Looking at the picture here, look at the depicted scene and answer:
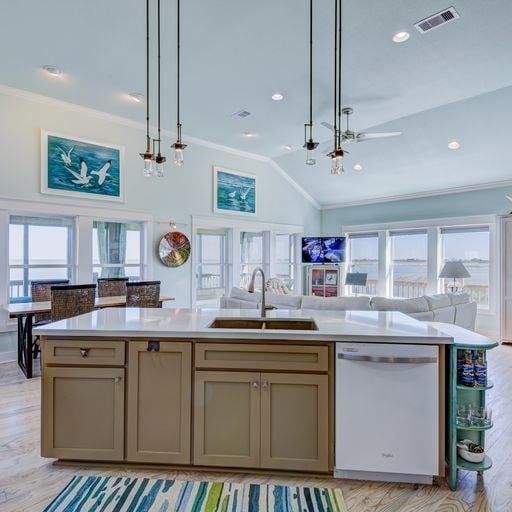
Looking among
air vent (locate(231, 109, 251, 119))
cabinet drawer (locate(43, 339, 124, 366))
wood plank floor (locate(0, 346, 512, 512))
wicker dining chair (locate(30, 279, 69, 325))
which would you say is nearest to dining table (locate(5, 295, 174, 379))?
wicker dining chair (locate(30, 279, 69, 325))

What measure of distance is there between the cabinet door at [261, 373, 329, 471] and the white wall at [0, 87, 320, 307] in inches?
175

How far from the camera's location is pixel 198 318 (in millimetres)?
2643

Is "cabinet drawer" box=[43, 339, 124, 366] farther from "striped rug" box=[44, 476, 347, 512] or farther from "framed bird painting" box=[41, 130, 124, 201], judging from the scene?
"framed bird painting" box=[41, 130, 124, 201]

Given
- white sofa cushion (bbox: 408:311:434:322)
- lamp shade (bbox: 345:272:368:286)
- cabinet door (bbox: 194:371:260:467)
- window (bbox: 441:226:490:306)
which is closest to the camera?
cabinet door (bbox: 194:371:260:467)

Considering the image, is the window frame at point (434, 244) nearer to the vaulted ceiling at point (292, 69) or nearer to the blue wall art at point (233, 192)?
the vaulted ceiling at point (292, 69)

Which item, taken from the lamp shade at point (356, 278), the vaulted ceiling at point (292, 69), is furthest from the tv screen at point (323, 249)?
the vaulted ceiling at point (292, 69)

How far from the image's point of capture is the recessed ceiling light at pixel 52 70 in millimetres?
4078

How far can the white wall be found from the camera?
4734 millimetres

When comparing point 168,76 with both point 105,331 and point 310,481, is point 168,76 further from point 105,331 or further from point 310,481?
point 310,481

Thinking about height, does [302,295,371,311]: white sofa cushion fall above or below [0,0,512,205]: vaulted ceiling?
below

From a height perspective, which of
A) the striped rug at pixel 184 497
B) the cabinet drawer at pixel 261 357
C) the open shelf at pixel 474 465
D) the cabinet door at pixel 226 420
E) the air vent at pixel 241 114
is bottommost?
the striped rug at pixel 184 497

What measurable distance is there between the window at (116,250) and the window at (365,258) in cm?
516

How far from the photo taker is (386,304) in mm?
4176

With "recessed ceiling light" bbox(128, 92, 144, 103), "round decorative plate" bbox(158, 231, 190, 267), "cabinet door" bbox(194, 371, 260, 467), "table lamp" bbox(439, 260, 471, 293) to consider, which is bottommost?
"cabinet door" bbox(194, 371, 260, 467)
